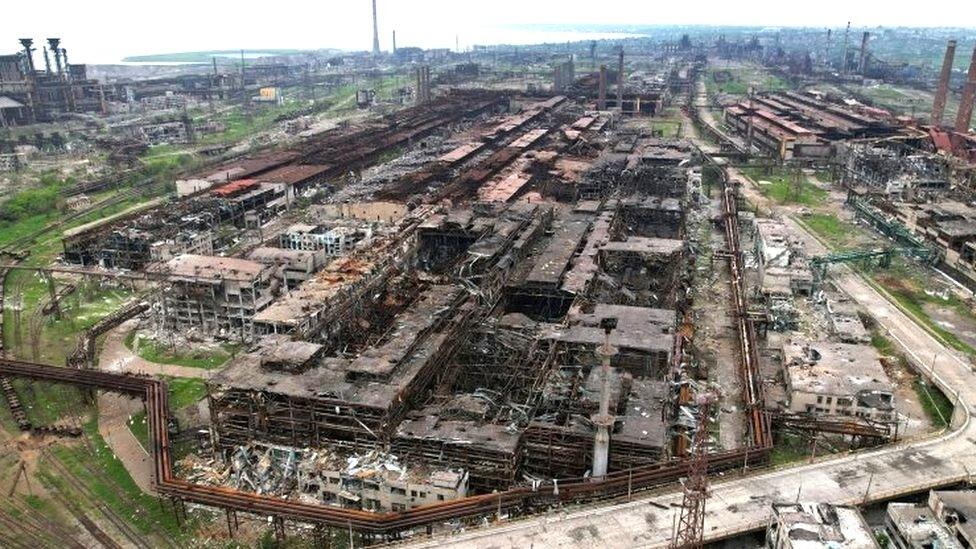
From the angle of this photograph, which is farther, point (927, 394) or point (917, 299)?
point (917, 299)

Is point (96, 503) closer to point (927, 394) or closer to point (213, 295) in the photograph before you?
point (213, 295)

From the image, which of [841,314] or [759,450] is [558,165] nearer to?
[841,314]

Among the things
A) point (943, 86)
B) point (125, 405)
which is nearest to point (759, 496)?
point (125, 405)

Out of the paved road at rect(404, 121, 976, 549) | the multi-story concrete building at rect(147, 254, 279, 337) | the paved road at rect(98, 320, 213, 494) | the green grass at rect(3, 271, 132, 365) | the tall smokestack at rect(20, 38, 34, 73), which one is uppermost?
the tall smokestack at rect(20, 38, 34, 73)

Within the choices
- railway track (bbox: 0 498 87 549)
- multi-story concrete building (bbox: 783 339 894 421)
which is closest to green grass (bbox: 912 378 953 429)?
multi-story concrete building (bbox: 783 339 894 421)

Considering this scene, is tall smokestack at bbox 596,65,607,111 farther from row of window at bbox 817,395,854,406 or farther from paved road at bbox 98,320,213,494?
row of window at bbox 817,395,854,406

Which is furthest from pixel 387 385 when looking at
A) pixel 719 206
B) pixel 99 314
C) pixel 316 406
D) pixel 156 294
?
pixel 719 206

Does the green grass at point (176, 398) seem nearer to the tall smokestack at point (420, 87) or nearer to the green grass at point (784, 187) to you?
the green grass at point (784, 187)
